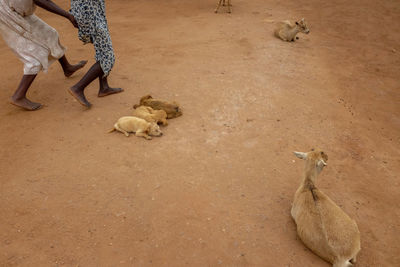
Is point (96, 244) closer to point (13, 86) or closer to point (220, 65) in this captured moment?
Result: point (13, 86)

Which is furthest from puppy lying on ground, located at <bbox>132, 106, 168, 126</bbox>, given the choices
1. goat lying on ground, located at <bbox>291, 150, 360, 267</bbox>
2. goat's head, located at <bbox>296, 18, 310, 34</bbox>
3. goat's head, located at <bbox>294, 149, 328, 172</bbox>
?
goat's head, located at <bbox>296, 18, 310, 34</bbox>

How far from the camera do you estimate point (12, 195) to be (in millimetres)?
3109

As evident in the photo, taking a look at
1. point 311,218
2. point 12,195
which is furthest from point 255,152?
point 12,195

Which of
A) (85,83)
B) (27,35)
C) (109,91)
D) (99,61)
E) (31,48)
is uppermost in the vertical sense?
(27,35)

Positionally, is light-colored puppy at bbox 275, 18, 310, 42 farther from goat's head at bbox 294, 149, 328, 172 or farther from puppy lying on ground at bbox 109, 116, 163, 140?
Result: goat's head at bbox 294, 149, 328, 172

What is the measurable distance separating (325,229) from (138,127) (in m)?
2.36

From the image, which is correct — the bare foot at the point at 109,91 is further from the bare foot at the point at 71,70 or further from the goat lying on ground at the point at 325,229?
the goat lying on ground at the point at 325,229

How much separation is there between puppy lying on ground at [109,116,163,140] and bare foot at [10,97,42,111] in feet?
4.44

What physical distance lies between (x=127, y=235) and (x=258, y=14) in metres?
7.86

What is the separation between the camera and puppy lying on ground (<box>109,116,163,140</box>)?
12.8 ft

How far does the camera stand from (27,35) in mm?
4191

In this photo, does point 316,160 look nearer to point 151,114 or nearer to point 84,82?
point 151,114

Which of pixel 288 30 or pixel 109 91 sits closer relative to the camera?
pixel 109 91

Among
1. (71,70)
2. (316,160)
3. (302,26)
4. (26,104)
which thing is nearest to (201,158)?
(316,160)
